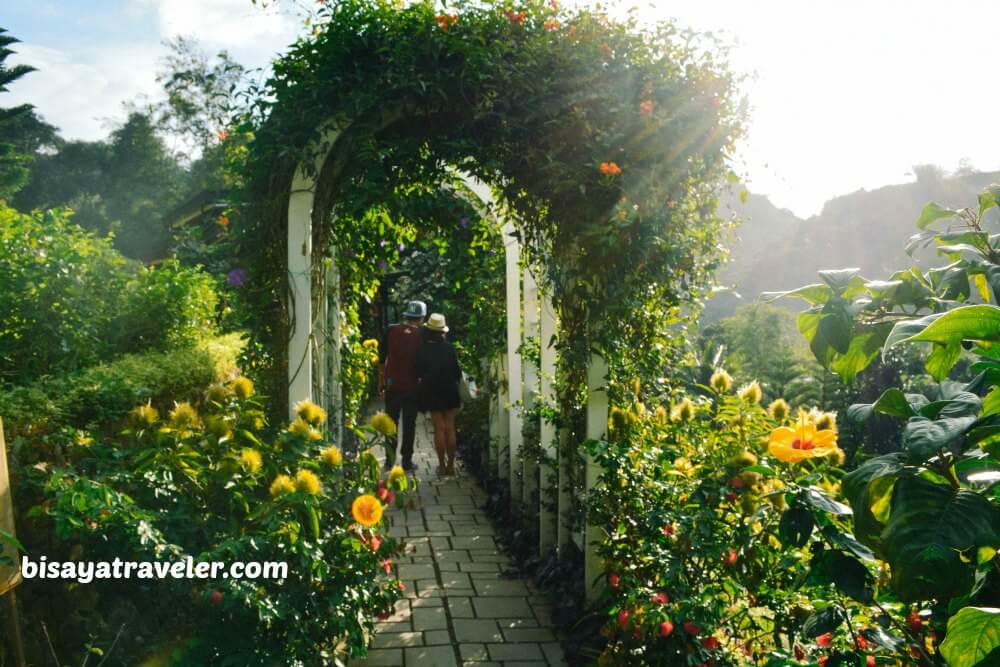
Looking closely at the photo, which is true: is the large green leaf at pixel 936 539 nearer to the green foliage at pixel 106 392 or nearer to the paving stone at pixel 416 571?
the green foliage at pixel 106 392

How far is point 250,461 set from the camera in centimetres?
259

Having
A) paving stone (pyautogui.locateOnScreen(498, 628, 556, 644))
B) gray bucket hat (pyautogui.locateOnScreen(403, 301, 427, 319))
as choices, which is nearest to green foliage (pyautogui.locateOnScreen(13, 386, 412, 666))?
paving stone (pyautogui.locateOnScreen(498, 628, 556, 644))

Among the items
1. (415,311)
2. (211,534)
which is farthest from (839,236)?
(211,534)

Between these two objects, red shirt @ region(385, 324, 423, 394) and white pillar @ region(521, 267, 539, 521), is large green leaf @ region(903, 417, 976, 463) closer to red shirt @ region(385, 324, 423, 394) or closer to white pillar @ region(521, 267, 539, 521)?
white pillar @ region(521, 267, 539, 521)

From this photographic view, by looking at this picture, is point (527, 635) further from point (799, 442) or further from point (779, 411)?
point (799, 442)

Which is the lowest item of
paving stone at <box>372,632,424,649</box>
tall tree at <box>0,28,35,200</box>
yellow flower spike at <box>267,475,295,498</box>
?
paving stone at <box>372,632,424,649</box>

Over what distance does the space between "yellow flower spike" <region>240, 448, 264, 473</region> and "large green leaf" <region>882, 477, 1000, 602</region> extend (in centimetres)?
212

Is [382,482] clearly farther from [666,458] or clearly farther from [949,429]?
[949,429]

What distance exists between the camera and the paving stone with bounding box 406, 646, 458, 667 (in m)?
3.35

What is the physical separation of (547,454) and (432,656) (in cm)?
136

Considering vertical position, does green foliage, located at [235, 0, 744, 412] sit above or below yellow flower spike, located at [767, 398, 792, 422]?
above

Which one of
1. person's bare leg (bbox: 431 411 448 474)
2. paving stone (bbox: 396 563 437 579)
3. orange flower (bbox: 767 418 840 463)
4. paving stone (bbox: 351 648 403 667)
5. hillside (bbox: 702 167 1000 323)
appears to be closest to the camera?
orange flower (bbox: 767 418 840 463)

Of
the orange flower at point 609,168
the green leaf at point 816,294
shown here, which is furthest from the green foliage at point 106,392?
the green leaf at point 816,294

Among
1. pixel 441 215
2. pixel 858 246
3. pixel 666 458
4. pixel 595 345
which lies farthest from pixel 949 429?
pixel 858 246
